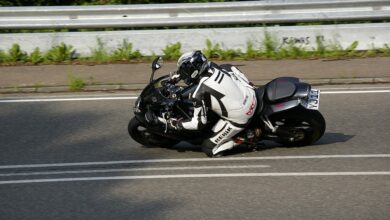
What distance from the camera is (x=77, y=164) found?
9.72 metres

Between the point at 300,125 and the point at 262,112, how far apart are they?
55 centimetres

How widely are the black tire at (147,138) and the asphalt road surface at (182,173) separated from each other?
4.3 inches

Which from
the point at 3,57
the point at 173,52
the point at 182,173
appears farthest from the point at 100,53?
the point at 182,173

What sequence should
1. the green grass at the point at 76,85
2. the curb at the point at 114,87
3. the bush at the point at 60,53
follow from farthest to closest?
the bush at the point at 60,53 < the green grass at the point at 76,85 < the curb at the point at 114,87

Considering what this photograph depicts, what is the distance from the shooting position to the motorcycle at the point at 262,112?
9.40 meters

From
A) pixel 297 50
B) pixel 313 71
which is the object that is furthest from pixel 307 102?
pixel 297 50

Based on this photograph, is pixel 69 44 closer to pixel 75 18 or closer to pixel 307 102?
pixel 75 18

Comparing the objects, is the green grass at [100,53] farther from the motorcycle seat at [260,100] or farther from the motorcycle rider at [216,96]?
the motorcycle seat at [260,100]

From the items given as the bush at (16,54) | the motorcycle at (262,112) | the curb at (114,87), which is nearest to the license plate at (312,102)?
the motorcycle at (262,112)

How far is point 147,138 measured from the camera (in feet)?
33.2

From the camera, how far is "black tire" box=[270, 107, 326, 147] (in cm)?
943

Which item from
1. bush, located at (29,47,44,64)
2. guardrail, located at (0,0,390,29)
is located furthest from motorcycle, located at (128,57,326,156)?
bush, located at (29,47,44,64)

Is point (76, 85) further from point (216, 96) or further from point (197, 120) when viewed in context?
point (216, 96)

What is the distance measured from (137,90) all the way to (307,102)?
14.6 feet
